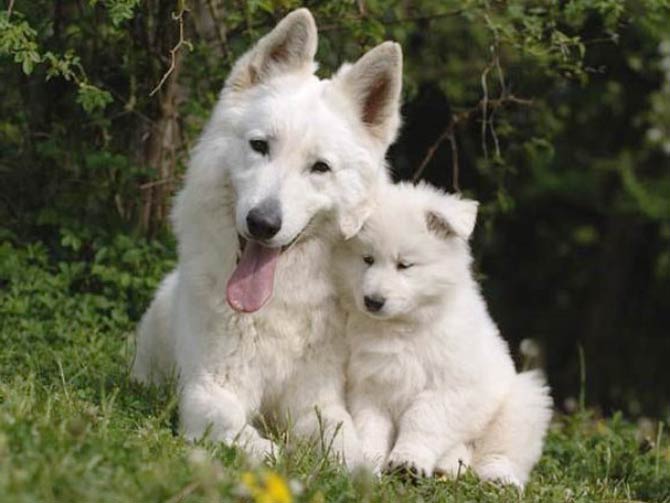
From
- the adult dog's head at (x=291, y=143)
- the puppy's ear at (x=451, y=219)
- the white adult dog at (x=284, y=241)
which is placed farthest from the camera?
the puppy's ear at (x=451, y=219)

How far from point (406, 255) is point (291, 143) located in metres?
0.74

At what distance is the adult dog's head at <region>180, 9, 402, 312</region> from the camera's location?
5.45 meters

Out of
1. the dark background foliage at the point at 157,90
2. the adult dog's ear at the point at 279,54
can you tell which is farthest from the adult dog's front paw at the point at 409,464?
the dark background foliage at the point at 157,90

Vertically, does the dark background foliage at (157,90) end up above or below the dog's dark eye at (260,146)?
below

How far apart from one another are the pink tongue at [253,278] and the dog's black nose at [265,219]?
0.28 meters

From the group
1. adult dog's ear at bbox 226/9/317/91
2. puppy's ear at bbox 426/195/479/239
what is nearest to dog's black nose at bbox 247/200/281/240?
adult dog's ear at bbox 226/9/317/91

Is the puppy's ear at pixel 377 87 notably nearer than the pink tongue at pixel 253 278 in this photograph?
No

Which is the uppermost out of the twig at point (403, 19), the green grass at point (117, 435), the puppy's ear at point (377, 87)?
the puppy's ear at point (377, 87)

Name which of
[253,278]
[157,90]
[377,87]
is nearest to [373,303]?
[253,278]

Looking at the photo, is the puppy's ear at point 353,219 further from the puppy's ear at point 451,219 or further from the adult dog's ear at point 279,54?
the adult dog's ear at point 279,54

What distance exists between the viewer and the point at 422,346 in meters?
5.83

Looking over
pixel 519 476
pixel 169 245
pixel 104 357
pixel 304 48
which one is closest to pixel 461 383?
pixel 519 476

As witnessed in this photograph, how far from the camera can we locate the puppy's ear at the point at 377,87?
579cm

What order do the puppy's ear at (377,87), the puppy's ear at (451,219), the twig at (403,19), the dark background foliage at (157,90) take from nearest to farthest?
the puppy's ear at (377,87) → the puppy's ear at (451,219) → the dark background foliage at (157,90) → the twig at (403,19)
